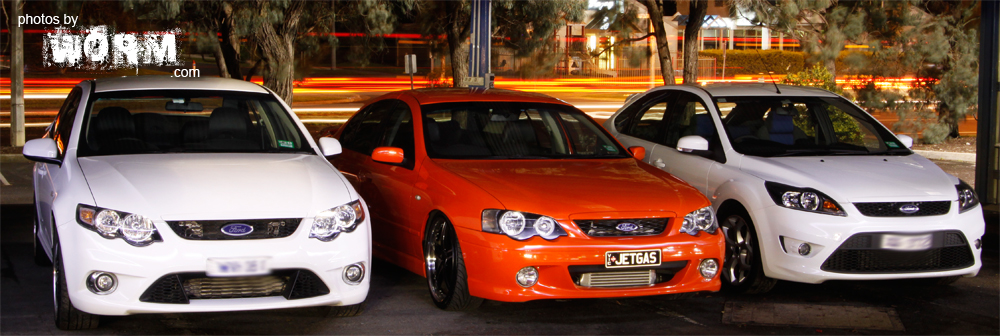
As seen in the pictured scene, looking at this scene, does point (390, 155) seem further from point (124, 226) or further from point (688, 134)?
point (688, 134)

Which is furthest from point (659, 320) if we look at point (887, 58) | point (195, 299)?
point (887, 58)

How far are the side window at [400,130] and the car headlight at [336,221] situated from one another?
116 centimetres

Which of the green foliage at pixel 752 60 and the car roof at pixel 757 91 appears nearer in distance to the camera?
the car roof at pixel 757 91

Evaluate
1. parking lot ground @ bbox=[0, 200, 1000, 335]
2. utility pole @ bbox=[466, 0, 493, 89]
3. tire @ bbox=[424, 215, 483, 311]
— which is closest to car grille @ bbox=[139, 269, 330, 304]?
parking lot ground @ bbox=[0, 200, 1000, 335]

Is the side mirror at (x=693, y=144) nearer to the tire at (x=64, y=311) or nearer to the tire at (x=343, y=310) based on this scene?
the tire at (x=343, y=310)

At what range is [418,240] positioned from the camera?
6.02 m

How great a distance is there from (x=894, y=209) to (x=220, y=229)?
408cm

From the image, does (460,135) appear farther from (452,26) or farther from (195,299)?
(452,26)

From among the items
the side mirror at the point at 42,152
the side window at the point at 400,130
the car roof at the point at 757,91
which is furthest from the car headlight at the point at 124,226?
the car roof at the point at 757,91

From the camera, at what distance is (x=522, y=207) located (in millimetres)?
5230

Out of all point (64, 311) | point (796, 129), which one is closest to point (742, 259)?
point (796, 129)

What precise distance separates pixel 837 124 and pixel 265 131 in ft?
16.3

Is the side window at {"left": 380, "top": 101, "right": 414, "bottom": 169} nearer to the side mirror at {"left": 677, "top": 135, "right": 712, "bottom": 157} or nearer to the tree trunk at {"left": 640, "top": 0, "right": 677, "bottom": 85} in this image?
the side mirror at {"left": 677, "top": 135, "right": 712, "bottom": 157}

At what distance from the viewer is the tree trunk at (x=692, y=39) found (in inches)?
619
